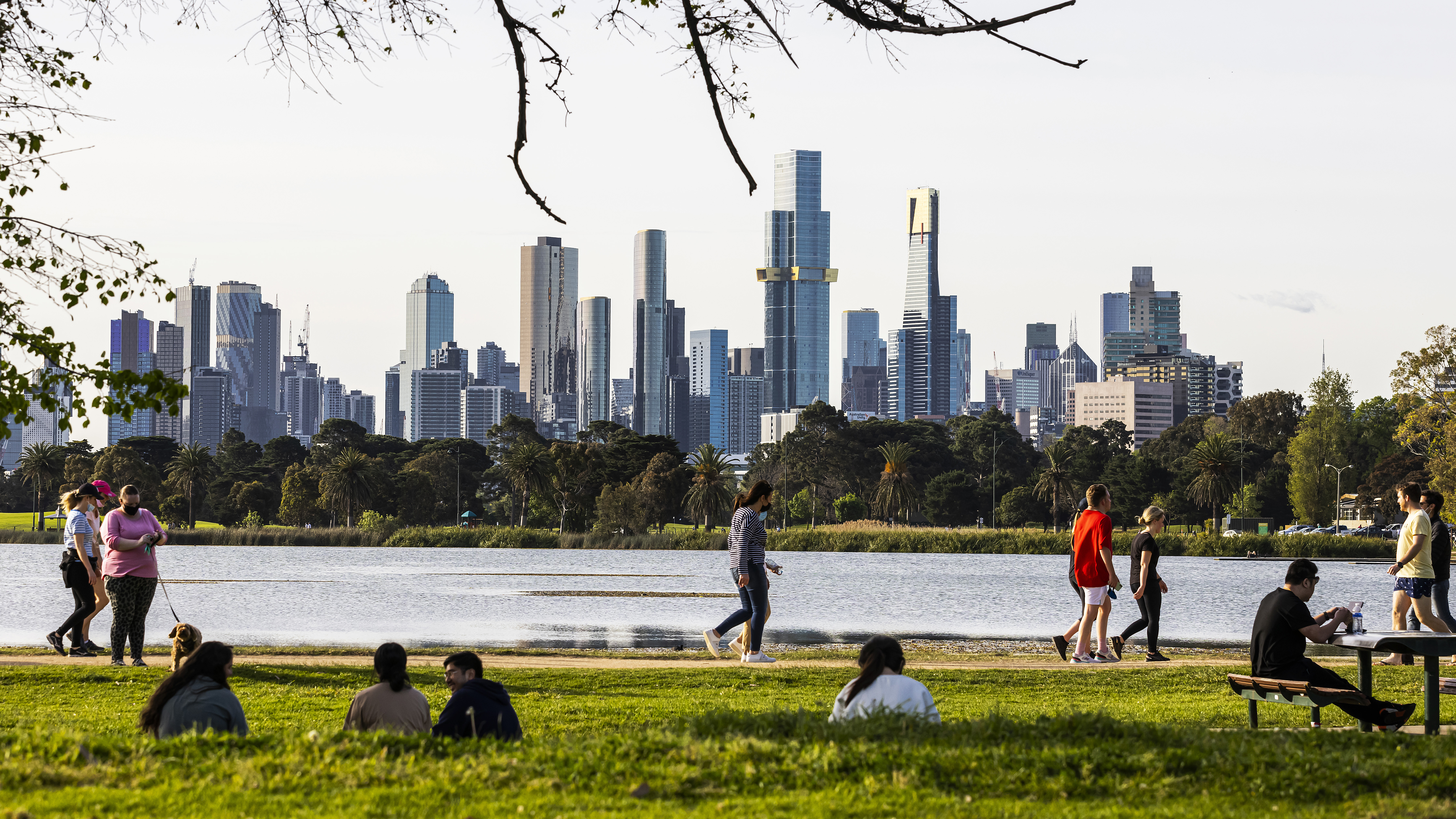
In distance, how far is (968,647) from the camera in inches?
632

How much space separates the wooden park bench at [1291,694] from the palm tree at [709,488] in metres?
71.7

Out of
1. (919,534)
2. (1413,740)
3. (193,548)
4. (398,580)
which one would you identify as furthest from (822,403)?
(1413,740)

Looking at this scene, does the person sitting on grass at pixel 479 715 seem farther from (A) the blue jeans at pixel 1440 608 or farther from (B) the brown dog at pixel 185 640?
(A) the blue jeans at pixel 1440 608

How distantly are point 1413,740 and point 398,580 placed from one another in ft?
105

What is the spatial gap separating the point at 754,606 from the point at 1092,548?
9.95ft

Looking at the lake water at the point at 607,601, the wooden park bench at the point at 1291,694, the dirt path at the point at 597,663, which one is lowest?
the lake water at the point at 607,601

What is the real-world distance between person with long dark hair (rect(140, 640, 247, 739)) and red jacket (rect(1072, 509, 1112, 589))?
7.99m

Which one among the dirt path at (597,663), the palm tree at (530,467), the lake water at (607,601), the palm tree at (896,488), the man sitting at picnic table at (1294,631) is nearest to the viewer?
the man sitting at picnic table at (1294,631)

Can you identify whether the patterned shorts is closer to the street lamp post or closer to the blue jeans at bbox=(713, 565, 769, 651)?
the blue jeans at bbox=(713, 565, 769, 651)

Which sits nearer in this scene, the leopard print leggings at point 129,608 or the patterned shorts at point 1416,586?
the patterned shorts at point 1416,586

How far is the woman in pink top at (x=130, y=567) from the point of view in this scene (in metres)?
11.3

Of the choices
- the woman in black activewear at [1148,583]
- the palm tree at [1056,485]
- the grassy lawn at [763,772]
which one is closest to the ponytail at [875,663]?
the grassy lawn at [763,772]

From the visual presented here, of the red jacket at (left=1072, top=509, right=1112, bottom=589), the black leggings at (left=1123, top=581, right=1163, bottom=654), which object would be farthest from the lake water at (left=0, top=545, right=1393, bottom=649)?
the red jacket at (left=1072, top=509, right=1112, bottom=589)

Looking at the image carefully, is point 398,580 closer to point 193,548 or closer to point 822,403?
point 193,548
